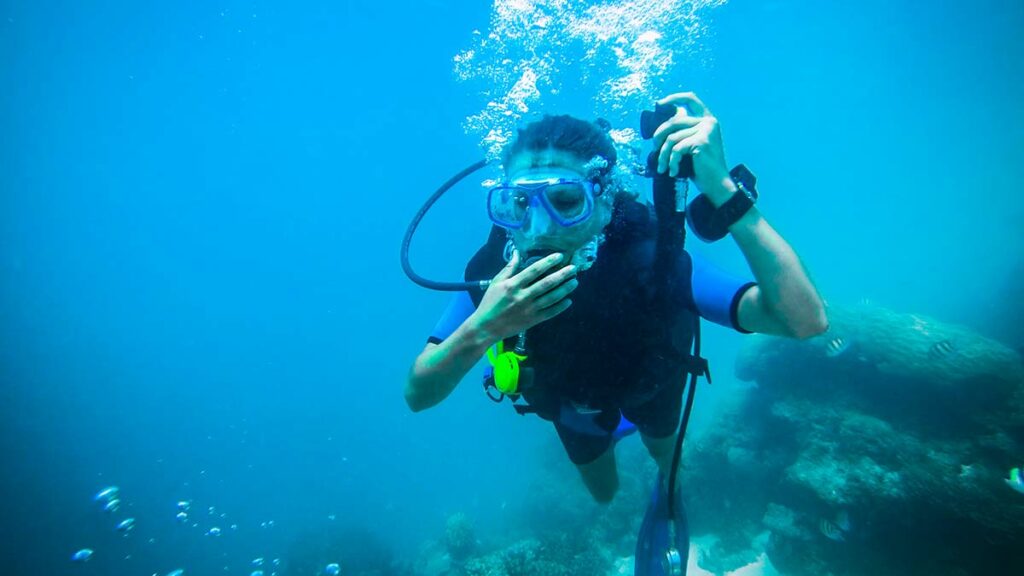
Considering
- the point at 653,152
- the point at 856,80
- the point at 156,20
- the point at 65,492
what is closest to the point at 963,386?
the point at 653,152

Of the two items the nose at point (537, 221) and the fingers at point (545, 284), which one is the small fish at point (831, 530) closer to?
the nose at point (537, 221)

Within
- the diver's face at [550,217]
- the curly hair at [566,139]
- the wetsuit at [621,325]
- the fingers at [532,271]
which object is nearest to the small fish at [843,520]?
the wetsuit at [621,325]

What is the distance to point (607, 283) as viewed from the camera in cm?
320

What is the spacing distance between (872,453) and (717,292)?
29.1 feet

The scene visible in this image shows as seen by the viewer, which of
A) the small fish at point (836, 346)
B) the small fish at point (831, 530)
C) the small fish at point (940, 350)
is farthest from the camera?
the small fish at point (836, 346)

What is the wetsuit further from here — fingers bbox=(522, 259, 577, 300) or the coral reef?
the coral reef

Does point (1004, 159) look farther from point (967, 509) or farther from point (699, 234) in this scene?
point (699, 234)

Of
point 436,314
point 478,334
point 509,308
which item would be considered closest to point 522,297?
point 509,308

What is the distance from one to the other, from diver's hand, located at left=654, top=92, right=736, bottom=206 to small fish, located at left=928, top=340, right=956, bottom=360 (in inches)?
473

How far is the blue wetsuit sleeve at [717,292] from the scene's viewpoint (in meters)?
2.63

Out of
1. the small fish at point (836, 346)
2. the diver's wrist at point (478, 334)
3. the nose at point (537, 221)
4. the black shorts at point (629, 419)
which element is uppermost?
the nose at point (537, 221)

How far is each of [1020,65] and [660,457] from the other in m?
56.3

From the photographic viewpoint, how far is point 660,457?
4.88 meters

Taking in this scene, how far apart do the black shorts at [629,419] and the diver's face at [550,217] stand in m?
1.63
